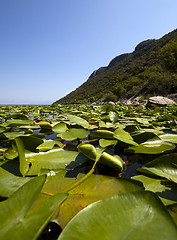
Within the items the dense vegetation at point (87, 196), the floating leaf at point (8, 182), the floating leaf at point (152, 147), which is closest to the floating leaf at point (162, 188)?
the dense vegetation at point (87, 196)

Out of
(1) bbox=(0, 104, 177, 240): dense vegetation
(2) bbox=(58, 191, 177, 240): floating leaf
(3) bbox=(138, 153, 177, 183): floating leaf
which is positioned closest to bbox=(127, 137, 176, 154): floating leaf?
(1) bbox=(0, 104, 177, 240): dense vegetation

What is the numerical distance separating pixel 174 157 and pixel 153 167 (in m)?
0.06

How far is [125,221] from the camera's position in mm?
194

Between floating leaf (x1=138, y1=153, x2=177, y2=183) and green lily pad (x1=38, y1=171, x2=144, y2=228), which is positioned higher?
floating leaf (x1=138, y1=153, x2=177, y2=183)

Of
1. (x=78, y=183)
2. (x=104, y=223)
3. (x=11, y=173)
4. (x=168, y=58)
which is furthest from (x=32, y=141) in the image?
(x=168, y=58)

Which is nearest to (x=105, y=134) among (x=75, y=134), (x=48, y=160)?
(x=75, y=134)

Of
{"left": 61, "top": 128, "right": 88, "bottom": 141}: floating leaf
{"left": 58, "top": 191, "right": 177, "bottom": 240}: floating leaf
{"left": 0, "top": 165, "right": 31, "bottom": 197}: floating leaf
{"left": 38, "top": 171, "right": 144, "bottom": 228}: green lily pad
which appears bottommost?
{"left": 38, "top": 171, "right": 144, "bottom": 228}: green lily pad

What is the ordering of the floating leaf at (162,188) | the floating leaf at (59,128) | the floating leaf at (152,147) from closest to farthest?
the floating leaf at (162,188)
the floating leaf at (152,147)
the floating leaf at (59,128)

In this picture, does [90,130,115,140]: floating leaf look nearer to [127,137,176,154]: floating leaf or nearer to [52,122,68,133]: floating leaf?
[127,137,176,154]: floating leaf

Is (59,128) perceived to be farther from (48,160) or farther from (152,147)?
(152,147)

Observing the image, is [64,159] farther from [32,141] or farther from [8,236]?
[8,236]

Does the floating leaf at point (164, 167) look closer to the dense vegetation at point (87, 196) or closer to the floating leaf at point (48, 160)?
the dense vegetation at point (87, 196)

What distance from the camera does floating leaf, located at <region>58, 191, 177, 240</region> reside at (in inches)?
6.9

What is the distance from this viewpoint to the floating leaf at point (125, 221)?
0.18 m
